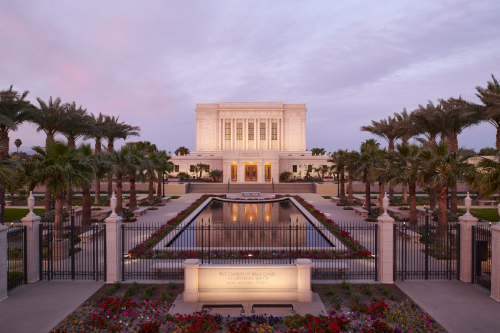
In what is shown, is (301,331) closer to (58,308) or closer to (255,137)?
(58,308)

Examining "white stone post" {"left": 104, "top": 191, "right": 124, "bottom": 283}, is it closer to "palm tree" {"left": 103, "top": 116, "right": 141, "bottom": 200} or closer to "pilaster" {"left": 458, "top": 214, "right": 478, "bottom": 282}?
"pilaster" {"left": 458, "top": 214, "right": 478, "bottom": 282}

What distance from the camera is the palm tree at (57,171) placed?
12233 millimetres

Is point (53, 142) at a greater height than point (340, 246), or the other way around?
point (53, 142)

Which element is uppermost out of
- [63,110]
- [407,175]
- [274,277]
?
[63,110]

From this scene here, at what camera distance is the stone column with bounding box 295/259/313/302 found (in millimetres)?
7961

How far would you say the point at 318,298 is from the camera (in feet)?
26.7

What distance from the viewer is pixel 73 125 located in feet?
68.5

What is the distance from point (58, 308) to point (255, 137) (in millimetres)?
52719

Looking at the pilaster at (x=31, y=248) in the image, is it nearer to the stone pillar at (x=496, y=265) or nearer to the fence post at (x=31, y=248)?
the fence post at (x=31, y=248)

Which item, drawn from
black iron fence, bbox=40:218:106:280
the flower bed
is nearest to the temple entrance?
black iron fence, bbox=40:218:106:280

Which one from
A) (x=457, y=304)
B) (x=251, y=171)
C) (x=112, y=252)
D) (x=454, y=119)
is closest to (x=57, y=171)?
(x=112, y=252)

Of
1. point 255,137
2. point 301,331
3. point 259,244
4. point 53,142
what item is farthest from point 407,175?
point 255,137

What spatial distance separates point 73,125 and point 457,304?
22.9 meters

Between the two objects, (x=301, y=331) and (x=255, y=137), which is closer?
(x=301, y=331)
